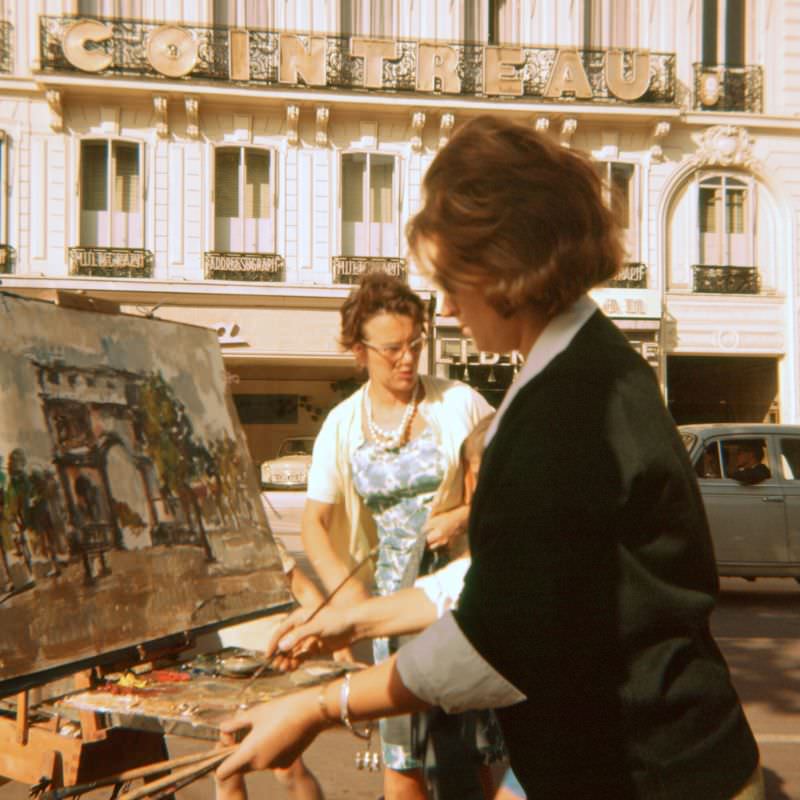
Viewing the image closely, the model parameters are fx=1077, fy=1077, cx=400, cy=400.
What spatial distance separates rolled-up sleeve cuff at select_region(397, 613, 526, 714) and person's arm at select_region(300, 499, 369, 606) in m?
1.64

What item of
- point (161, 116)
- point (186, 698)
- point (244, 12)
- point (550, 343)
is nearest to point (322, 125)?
point (244, 12)

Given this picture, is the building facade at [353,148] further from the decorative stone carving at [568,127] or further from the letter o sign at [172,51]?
the decorative stone carving at [568,127]

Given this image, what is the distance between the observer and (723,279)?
71.2 feet

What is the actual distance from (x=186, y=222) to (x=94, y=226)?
1.72m

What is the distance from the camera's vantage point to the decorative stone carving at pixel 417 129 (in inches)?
822

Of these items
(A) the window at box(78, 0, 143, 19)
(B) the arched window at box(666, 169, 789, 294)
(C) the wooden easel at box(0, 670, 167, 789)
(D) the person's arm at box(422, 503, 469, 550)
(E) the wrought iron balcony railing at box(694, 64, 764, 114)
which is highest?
(A) the window at box(78, 0, 143, 19)

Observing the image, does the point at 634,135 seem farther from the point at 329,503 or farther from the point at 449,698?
the point at 449,698

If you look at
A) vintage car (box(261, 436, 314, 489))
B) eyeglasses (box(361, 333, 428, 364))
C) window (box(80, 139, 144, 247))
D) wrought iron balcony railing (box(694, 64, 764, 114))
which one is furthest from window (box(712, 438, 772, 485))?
wrought iron balcony railing (box(694, 64, 764, 114))

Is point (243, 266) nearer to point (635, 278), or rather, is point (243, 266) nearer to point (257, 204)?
point (257, 204)

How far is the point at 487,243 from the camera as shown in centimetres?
157

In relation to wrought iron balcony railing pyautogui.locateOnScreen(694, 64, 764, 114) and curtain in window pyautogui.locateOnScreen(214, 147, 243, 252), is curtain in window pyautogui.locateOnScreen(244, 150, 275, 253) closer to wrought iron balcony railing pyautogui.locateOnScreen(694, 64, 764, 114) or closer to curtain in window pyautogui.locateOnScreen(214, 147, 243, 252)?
curtain in window pyautogui.locateOnScreen(214, 147, 243, 252)

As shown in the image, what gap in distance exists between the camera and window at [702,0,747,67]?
21.9m

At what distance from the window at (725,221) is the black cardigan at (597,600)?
21469 mm

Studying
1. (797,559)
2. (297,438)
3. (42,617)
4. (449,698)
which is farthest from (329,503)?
(297,438)
